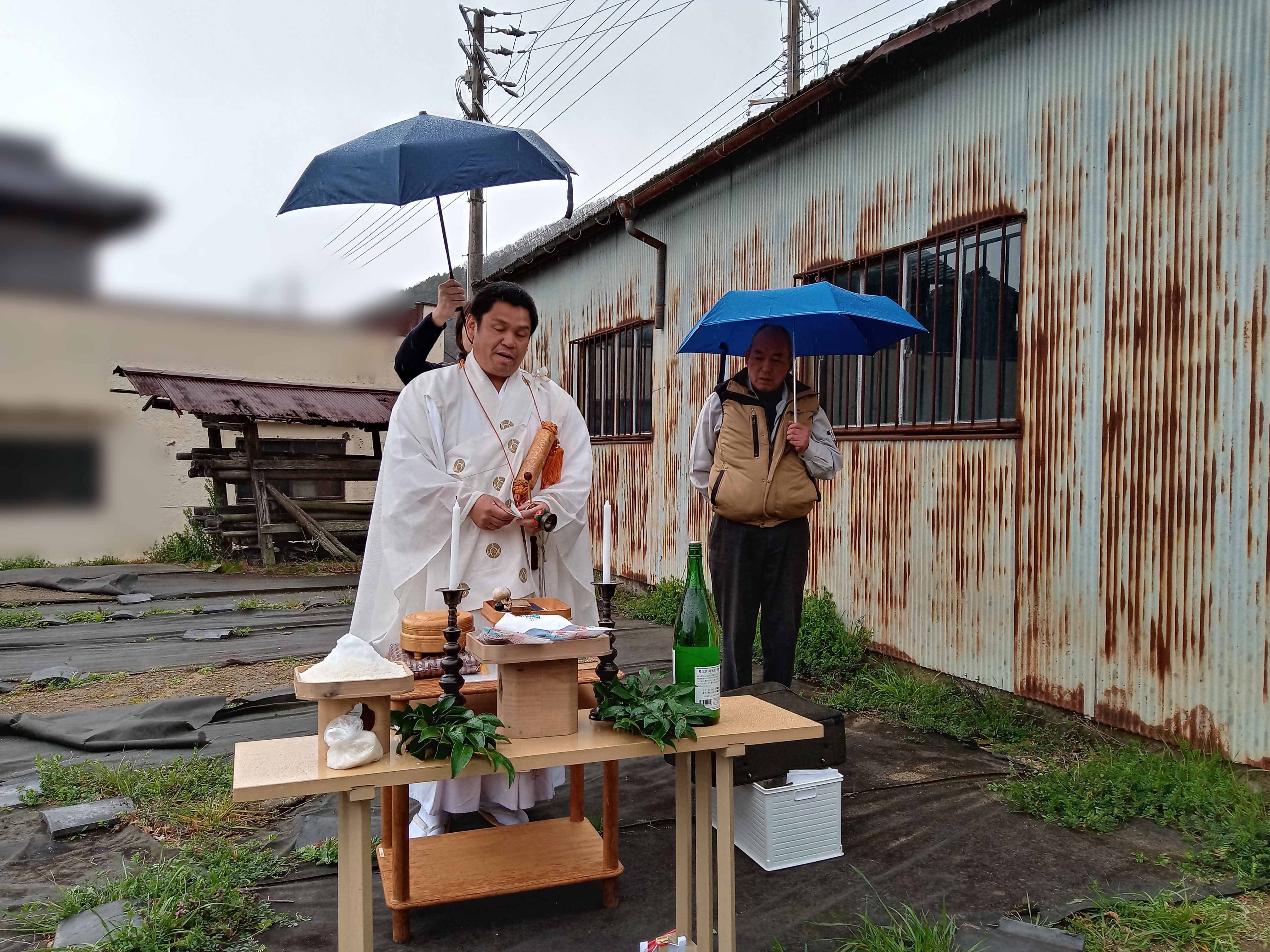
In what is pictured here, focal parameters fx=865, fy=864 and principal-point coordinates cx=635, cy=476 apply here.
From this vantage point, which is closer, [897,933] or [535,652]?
[535,652]

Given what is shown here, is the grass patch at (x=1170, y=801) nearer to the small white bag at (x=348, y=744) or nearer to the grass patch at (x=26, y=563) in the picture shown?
the small white bag at (x=348, y=744)

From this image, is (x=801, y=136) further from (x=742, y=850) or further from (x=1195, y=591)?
(x=742, y=850)

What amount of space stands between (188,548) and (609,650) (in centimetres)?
1317

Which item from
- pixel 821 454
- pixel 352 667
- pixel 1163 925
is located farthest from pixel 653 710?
pixel 821 454

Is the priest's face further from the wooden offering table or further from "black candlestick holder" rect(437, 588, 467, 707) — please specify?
the wooden offering table

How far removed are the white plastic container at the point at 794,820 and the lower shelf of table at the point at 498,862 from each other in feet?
1.78

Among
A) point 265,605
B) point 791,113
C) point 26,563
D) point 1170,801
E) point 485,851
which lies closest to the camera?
point 485,851

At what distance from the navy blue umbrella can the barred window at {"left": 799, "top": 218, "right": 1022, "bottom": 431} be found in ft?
Answer: 8.35

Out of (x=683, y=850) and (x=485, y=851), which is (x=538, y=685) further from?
(x=485, y=851)

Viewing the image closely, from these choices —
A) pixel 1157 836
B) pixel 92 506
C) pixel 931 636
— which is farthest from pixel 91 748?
pixel 92 506

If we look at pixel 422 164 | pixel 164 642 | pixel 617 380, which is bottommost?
pixel 164 642

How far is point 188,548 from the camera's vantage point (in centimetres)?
1339

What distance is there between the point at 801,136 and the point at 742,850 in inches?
→ 198

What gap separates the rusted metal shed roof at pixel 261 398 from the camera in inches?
450
